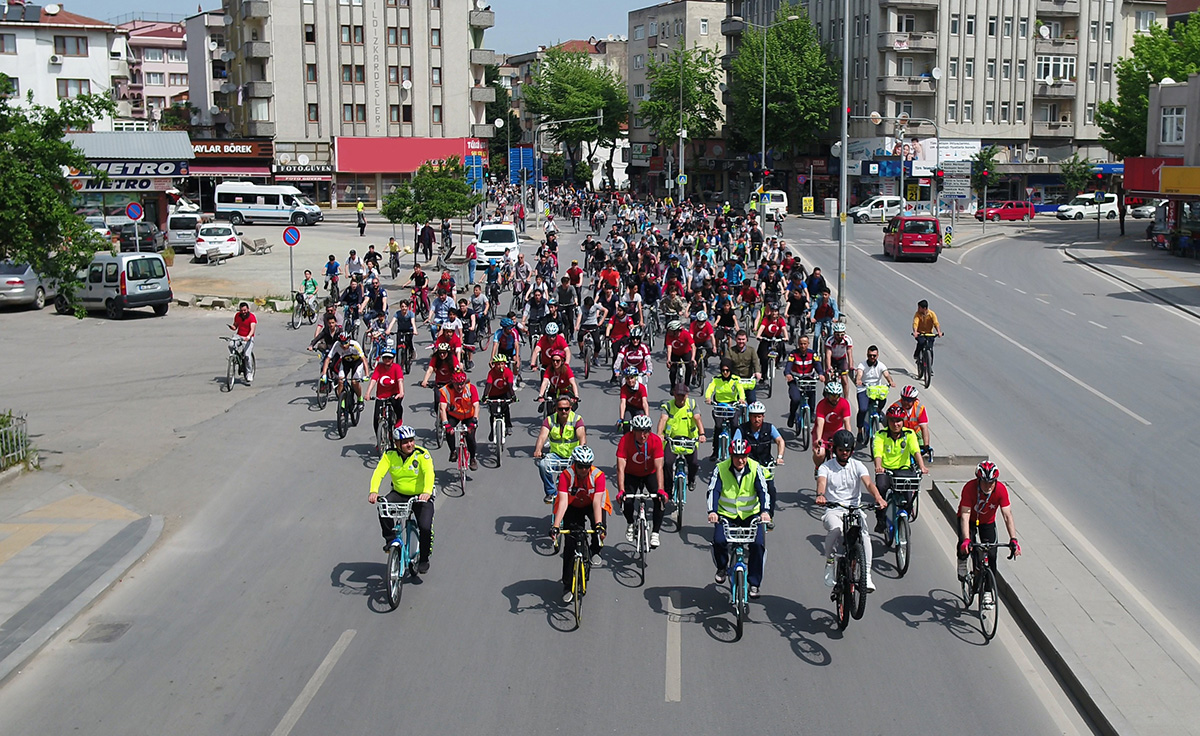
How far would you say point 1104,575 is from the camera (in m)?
11.3

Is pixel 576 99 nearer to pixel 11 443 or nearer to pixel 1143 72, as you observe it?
pixel 1143 72

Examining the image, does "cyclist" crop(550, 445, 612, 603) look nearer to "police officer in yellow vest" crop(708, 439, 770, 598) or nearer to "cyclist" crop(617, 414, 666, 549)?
"police officer in yellow vest" crop(708, 439, 770, 598)

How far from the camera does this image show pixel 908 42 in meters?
76.2

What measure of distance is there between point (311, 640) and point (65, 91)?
→ 74.8 metres

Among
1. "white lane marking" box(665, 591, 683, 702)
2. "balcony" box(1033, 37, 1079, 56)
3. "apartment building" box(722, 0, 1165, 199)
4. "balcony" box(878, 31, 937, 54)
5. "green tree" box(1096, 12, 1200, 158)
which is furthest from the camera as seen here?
"balcony" box(1033, 37, 1079, 56)

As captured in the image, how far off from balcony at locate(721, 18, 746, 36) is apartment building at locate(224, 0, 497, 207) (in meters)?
23.8

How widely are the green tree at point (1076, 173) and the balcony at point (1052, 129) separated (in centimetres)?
283

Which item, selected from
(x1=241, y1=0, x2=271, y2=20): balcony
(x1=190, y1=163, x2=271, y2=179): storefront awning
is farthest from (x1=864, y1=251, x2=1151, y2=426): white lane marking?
(x1=241, y1=0, x2=271, y2=20): balcony

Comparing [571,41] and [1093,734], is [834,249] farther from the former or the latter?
[571,41]

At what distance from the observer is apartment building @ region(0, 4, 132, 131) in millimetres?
72625

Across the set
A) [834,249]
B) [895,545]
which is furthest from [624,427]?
[834,249]

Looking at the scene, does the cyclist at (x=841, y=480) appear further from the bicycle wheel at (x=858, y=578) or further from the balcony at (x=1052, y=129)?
the balcony at (x=1052, y=129)

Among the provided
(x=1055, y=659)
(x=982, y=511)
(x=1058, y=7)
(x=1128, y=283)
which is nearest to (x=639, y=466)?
(x=982, y=511)

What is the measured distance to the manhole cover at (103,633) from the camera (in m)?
10.0
